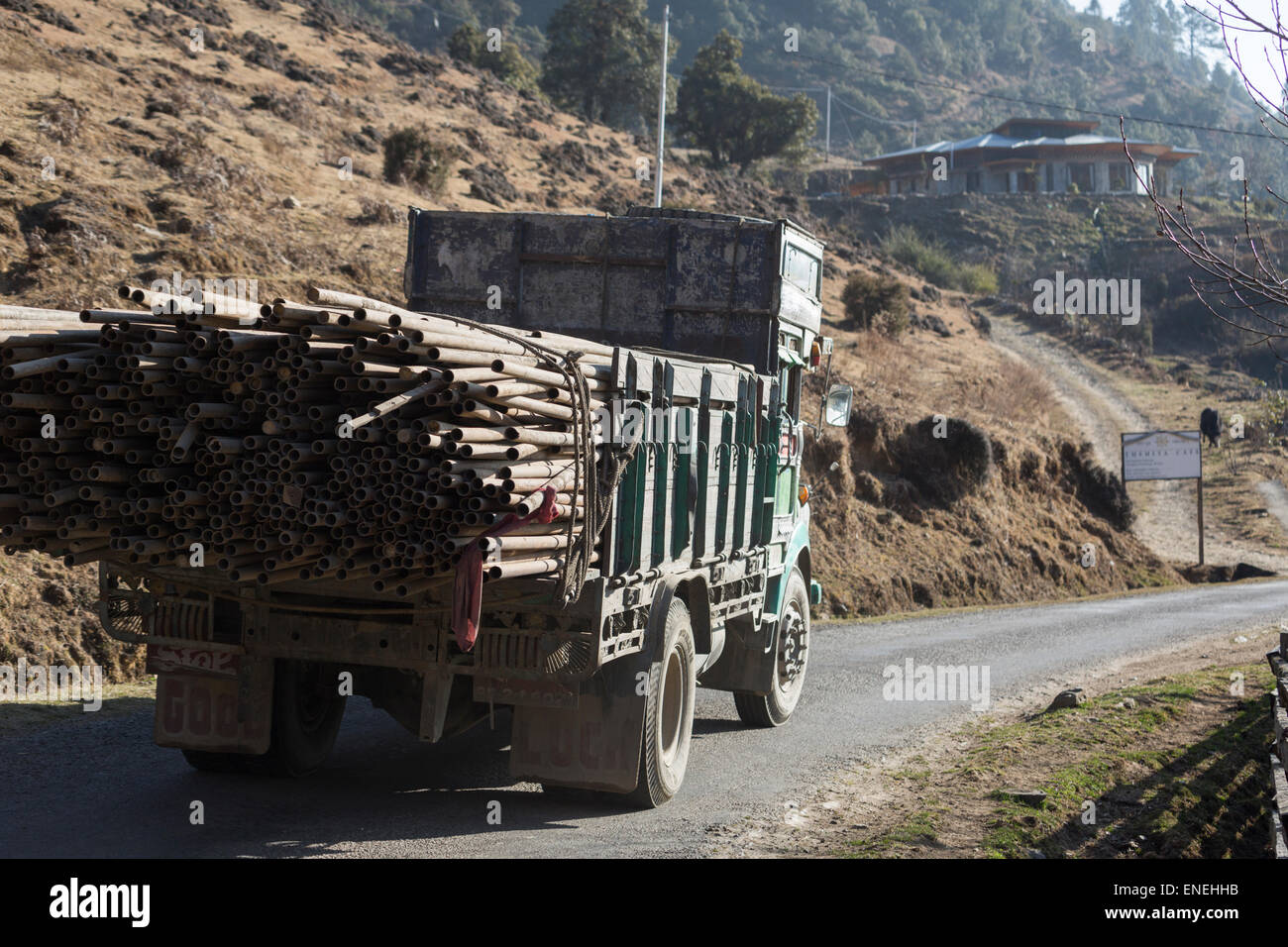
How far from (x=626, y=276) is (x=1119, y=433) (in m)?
35.3

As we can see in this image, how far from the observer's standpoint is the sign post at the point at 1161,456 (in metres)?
30.6

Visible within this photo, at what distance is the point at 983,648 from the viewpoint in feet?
54.1

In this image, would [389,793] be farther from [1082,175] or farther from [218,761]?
[1082,175]

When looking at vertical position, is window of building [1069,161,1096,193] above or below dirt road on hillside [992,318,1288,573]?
above

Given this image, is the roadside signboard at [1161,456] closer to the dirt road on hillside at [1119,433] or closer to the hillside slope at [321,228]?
the hillside slope at [321,228]

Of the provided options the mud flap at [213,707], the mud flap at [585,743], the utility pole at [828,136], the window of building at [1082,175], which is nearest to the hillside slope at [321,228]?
the mud flap at [213,707]

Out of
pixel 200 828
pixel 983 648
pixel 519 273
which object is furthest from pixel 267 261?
pixel 200 828

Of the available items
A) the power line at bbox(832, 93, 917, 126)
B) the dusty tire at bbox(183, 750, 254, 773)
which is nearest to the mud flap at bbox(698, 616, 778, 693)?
the dusty tire at bbox(183, 750, 254, 773)

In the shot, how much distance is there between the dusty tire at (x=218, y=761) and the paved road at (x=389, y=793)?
0.08 m

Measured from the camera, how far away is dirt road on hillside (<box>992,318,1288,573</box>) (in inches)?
1299

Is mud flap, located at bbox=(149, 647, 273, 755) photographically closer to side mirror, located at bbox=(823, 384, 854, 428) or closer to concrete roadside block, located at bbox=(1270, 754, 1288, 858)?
concrete roadside block, located at bbox=(1270, 754, 1288, 858)

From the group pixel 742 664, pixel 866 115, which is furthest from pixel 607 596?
pixel 866 115

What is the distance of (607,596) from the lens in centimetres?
665

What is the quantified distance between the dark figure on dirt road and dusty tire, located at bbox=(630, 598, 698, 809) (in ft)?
131
